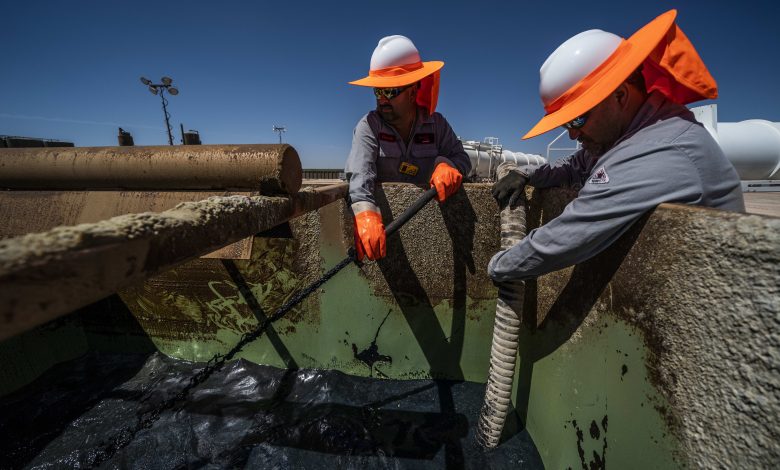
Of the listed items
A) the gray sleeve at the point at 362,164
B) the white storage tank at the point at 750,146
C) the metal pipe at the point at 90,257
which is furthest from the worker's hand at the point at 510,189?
the white storage tank at the point at 750,146

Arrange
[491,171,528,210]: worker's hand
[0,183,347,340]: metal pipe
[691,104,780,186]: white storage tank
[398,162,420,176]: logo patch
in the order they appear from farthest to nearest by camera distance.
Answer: [691,104,780,186]: white storage tank
[398,162,420,176]: logo patch
[491,171,528,210]: worker's hand
[0,183,347,340]: metal pipe

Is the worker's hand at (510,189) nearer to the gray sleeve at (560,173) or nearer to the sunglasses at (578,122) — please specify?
the gray sleeve at (560,173)

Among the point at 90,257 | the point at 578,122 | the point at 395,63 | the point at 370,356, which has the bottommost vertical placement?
the point at 370,356

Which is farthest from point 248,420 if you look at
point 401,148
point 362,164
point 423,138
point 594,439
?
point 423,138

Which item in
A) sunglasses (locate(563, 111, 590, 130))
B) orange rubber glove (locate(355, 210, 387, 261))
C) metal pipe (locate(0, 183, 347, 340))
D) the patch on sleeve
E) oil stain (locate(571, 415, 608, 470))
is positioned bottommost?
oil stain (locate(571, 415, 608, 470))

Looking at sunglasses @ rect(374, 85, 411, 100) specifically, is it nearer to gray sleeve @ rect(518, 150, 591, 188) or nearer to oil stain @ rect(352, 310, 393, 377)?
gray sleeve @ rect(518, 150, 591, 188)

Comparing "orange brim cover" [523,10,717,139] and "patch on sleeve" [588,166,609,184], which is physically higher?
"orange brim cover" [523,10,717,139]

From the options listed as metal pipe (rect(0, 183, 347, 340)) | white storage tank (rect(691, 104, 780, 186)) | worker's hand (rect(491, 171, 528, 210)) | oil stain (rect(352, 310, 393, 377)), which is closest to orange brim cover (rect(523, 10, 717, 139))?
worker's hand (rect(491, 171, 528, 210))

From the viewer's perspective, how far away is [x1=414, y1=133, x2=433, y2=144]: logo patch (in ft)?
9.68

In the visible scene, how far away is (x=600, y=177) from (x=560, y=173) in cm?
99

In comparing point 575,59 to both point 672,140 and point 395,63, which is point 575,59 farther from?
point 395,63

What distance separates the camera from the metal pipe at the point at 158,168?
1783mm

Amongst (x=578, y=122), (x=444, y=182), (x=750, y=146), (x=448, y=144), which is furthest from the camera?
(x=750, y=146)

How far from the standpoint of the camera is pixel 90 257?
612 mm
